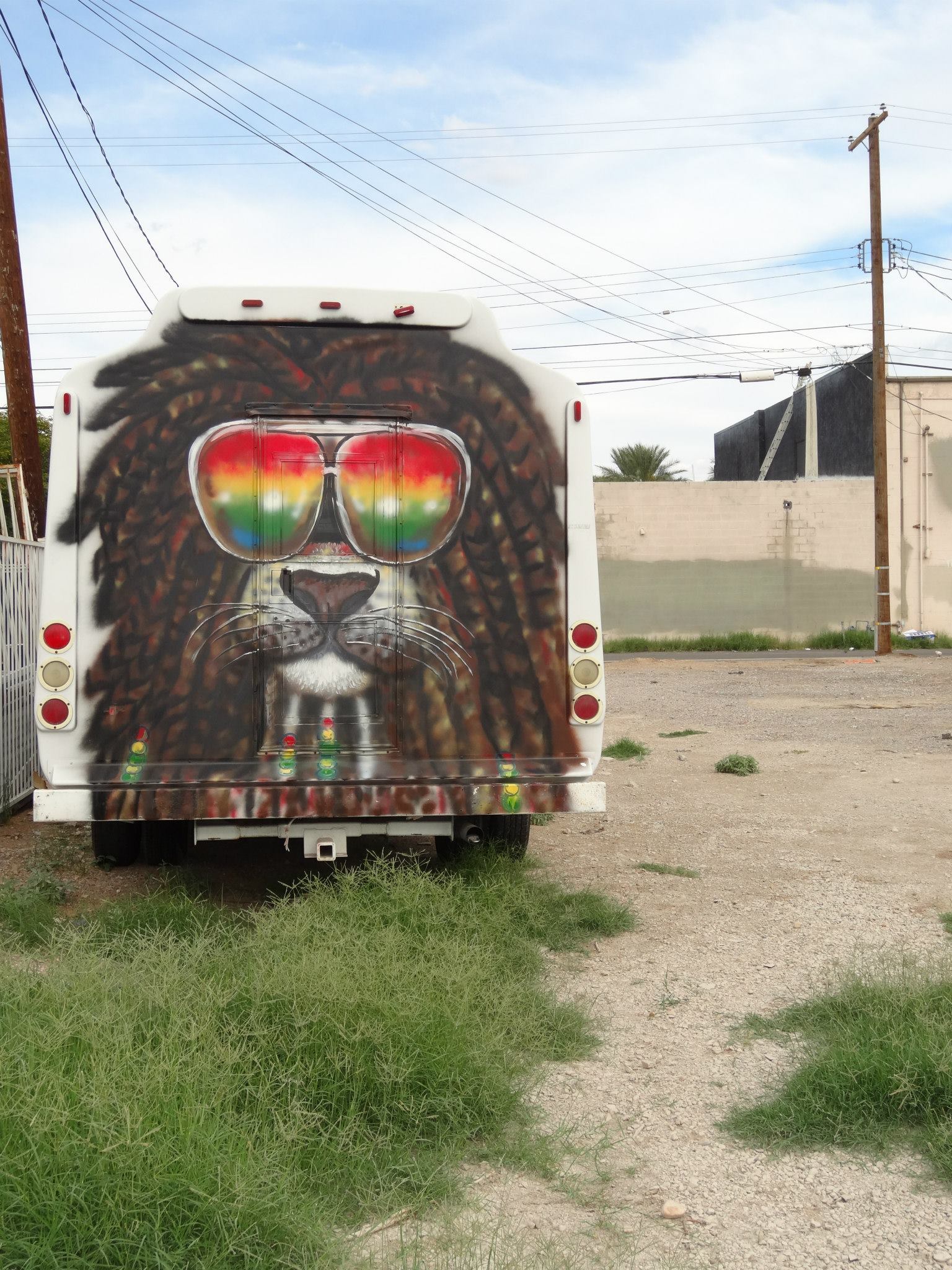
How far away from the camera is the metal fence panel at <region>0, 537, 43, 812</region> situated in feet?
29.4

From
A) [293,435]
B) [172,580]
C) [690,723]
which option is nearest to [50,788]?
[172,580]

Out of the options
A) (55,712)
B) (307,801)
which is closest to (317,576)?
(307,801)

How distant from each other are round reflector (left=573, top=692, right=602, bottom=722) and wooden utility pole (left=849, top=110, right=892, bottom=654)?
21.4 meters

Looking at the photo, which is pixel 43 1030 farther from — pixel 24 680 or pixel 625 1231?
pixel 24 680

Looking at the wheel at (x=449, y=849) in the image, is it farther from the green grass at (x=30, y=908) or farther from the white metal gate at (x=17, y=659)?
the white metal gate at (x=17, y=659)

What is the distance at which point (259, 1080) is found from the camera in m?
3.79

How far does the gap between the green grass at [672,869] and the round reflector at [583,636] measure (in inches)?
83.9

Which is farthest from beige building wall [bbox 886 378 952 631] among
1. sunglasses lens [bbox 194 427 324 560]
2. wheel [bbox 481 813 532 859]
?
sunglasses lens [bbox 194 427 324 560]

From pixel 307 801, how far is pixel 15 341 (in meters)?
7.10

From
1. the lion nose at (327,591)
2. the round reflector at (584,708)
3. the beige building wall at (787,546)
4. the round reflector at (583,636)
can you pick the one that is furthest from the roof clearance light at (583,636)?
the beige building wall at (787,546)

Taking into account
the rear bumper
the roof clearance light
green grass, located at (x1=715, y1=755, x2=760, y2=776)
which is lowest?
green grass, located at (x1=715, y1=755, x2=760, y2=776)

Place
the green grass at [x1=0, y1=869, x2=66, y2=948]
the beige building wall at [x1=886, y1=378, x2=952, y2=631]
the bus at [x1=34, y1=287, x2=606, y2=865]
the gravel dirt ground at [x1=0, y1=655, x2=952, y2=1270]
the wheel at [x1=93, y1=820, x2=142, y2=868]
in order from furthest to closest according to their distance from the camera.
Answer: the beige building wall at [x1=886, y1=378, x2=952, y2=631] < the wheel at [x1=93, y1=820, x2=142, y2=868] < the bus at [x1=34, y1=287, x2=606, y2=865] < the green grass at [x1=0, y1=869, x2=66, y2=948] < the gravel dirt ground at [x1=0, y1=655, x2=952, y2=1270]

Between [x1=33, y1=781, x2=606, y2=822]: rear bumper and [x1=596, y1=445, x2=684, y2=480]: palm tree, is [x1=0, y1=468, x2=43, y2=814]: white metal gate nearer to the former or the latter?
[x1=33, y1=781, x2=606, y2=822]: rear bumper

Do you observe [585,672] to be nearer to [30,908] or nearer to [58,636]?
[58,636]
